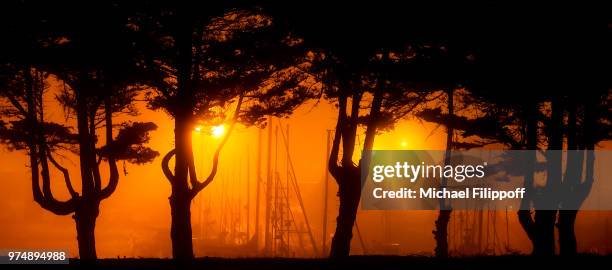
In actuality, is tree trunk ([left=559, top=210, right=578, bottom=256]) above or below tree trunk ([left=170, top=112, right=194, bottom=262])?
below

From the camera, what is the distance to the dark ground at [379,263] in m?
12.3

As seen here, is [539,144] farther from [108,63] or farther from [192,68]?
[108,63]

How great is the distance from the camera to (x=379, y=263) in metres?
12.7

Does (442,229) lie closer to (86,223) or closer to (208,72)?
(208,72)

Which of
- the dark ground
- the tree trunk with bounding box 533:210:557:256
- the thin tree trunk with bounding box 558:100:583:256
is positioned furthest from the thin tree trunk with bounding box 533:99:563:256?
the dark ground

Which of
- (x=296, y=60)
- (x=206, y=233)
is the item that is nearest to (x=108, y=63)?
(x=296, y=60)

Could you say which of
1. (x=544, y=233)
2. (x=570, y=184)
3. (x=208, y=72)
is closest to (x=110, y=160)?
(x=208, y=72)

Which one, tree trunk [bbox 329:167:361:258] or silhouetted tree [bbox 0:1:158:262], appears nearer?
silhouetted tree [bbox 0:1:158:262]

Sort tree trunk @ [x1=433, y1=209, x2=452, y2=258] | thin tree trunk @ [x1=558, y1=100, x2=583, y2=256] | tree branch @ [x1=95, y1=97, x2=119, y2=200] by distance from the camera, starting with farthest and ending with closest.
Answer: tree trunk @ [x1=433, y1=209, x2=452, y2=258]
tree branch @ [x1=95, y1=97, x2=119, y2=200]
thin tree trunk @ [x1=558, y1=100, x2=583, y2=256]

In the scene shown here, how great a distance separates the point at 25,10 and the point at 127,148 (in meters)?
4.87

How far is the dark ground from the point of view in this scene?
12258mm

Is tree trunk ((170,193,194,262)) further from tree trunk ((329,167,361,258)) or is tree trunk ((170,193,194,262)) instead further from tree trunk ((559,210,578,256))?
tree trunk ((559,210,578,256))

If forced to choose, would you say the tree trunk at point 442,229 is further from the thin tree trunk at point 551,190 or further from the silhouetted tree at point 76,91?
the silhouetted tree at point 76,91

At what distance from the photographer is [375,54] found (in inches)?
552
